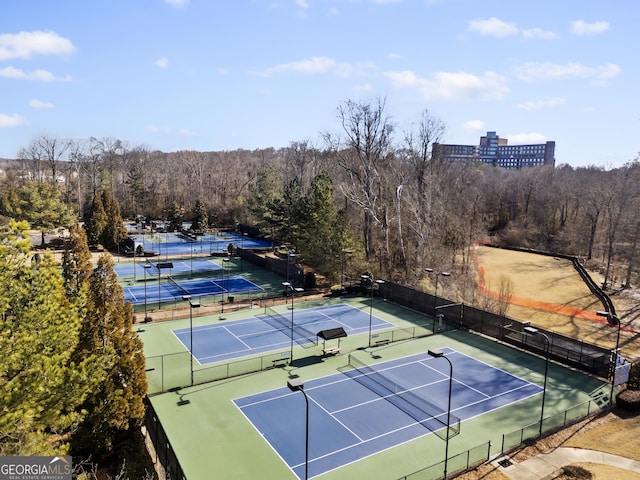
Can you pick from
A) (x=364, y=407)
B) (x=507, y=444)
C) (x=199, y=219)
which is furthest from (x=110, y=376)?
(x=199, y=219)

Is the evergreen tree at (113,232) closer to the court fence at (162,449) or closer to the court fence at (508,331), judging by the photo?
the court fence at (508,331)

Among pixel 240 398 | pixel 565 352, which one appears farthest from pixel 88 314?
pixel 565 352

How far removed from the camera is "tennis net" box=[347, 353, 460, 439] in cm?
2095

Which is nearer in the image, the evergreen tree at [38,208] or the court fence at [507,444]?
the court fence at [507,444]

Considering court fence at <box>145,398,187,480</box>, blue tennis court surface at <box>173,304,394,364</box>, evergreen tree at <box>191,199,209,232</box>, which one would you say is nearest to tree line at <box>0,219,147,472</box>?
court fence at <box>145,398,187,480</box>

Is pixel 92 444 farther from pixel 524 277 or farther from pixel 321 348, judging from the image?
pixel 524 277

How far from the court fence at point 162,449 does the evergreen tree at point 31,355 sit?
3.43 metres

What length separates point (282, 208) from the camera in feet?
205

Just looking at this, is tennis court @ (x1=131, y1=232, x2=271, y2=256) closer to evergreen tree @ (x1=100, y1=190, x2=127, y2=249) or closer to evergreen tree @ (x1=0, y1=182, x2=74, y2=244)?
evergreen tree @ (x1=100, y1=190, x2=127, y2=249)

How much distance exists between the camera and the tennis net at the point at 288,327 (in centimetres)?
3117

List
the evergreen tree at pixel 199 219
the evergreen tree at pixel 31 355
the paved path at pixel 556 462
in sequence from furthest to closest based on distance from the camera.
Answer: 1. the evergreen tree at pixel 199 219
2. the paved path at pixel 556 462
3. the evergreen tree at pixel 31 355

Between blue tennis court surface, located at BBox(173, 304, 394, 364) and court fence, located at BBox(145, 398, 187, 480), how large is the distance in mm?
7666

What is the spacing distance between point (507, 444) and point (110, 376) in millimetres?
16218

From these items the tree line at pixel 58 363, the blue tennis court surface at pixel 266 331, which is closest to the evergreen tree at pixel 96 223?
the blue tennis court surface at pixel 266 331
